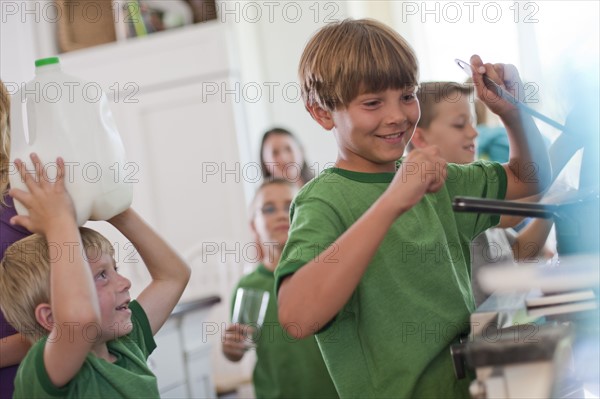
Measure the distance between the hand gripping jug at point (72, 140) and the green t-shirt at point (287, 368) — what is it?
0.86 meters

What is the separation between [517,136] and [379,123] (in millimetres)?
259

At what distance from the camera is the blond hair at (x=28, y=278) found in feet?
3.98

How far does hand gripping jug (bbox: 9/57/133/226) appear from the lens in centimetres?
117

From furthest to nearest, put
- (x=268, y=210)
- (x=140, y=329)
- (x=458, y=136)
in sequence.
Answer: (x=268, y=210), (x=458, y=136), (x=140, y=329)

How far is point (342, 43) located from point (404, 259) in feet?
0.93

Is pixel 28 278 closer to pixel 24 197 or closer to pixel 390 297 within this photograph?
pixel 24 197

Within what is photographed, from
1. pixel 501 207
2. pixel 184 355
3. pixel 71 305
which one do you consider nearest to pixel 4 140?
pixel 71 305

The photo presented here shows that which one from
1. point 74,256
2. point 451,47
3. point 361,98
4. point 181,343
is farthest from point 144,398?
point 451,47

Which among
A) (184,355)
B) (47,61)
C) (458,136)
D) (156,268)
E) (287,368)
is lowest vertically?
(184,355)

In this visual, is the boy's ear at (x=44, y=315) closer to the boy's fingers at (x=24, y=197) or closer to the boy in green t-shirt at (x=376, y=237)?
the boy's fingers at (x=24, y=197)

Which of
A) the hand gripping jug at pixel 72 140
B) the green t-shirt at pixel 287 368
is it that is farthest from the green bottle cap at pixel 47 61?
the green t-shirt at pixel 287 368

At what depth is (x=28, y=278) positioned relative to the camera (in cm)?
122

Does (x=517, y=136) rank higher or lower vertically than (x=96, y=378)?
higher

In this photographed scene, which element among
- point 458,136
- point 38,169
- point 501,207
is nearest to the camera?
point 501,207
